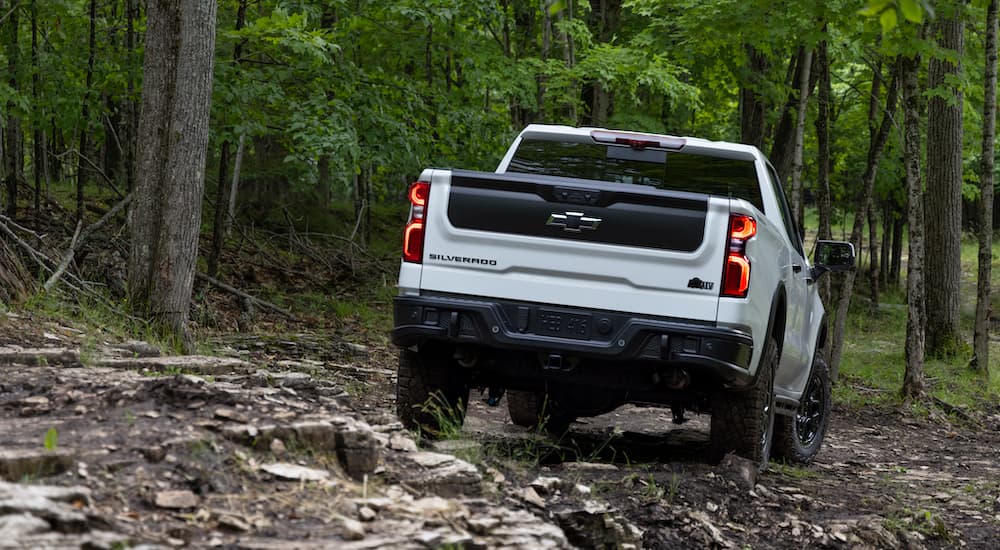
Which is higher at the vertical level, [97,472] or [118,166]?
[118,166]

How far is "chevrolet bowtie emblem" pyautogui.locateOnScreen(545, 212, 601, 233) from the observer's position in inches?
260

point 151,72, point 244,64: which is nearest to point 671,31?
point 244,64

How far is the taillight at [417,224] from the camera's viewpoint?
22.2 ft

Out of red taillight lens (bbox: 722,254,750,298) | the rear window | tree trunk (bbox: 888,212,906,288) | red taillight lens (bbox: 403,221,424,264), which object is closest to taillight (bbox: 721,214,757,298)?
red taillight lens (bbox: 722,254,750,298)

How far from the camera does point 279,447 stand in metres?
5.25

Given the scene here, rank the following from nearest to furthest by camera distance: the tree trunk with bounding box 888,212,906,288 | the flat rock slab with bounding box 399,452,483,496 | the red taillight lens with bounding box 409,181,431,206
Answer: the flat rock slab with bounding box 399,452,483,496, the red taillight lens with bounding box 409,181,431,206, the tree trunk with bounding box 888,212,906,288

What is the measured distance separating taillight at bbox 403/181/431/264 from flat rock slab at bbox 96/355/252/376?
5.33 ft

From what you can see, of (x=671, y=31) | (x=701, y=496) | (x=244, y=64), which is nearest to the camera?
(x=701, y=496)

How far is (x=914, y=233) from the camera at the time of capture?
1311 centimetres

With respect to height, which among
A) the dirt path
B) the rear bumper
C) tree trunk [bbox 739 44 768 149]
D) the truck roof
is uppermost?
tree trunk [bbox 739 44 768 149]

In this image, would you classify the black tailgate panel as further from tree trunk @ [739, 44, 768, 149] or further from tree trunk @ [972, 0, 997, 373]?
tree trunk @ [739, 44, 768, 149]

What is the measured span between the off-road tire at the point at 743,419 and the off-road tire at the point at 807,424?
4.84 ft

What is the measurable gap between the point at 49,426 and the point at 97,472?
0.72 metres

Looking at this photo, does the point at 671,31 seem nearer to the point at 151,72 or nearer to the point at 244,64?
the point at 244,64
